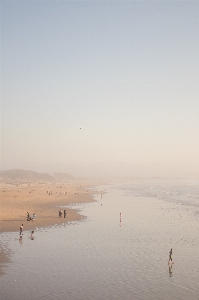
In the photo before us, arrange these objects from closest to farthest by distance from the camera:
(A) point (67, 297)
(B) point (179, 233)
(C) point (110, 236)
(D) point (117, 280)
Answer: (A) point (67, 297) → (D) point (117, 280) → (C) point (110, 236) → (B) point (179, 233)

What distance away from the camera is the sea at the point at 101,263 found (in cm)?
1841

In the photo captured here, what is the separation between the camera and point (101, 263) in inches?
939

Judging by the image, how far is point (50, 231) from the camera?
3516 cm

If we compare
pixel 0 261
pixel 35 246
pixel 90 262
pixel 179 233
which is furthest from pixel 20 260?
pixel 179 233

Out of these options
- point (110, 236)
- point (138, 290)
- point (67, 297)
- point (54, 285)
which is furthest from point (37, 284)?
point (110, 236)

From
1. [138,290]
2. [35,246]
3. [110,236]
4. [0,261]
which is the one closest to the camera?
[138,290]

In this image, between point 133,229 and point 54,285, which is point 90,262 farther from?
point 133,229

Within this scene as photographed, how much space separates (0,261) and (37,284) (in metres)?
5.69

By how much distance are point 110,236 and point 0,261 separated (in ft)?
45.6

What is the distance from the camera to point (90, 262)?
24.0 m

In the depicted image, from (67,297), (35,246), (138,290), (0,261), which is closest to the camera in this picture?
(67,297)

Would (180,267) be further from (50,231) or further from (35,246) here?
(50,231)

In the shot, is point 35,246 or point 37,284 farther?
point 35,246

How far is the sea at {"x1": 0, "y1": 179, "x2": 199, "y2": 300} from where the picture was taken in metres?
Answer: 18.4
